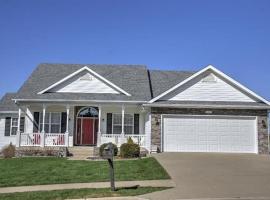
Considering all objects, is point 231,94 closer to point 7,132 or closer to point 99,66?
point 99,66

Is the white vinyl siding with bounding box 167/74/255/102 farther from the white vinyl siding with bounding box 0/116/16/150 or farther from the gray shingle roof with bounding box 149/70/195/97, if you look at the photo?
the white vinyl siding with bounding box 0/116/16/150

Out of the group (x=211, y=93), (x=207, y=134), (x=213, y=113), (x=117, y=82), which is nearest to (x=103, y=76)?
(x=117, y=82)

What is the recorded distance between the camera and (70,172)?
1631 centimetres

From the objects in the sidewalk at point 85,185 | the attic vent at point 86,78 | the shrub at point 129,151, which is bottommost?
the sidewalk at point 85,185

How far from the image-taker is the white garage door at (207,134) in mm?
23734

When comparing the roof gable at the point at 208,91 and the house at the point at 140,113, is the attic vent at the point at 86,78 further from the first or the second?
the roof gable at the point at 208,91

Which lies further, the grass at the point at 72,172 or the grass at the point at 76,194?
the grass at the point at 72,172

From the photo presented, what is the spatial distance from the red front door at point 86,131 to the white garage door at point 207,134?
547 centimetres

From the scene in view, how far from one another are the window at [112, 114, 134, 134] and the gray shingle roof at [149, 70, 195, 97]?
2396 millimetres

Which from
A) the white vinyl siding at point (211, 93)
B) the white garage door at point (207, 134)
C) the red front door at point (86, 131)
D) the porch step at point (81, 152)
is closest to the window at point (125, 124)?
the red front door at point (86, 131)

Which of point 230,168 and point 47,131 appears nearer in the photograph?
point 230,168

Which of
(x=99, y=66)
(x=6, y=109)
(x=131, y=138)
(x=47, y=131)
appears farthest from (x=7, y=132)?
(x=131, y=138)

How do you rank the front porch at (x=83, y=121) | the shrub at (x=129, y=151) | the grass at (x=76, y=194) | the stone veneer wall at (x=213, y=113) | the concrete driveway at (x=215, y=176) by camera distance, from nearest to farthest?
the grass at (x=76, y=194), the concrete driveway at (x=215, y=176), the shrub at (x=129, y=151), the stone veneer wall at (x=213, y=113), the front porch at (x=83, y=121)

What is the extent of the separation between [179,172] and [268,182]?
3.50m
